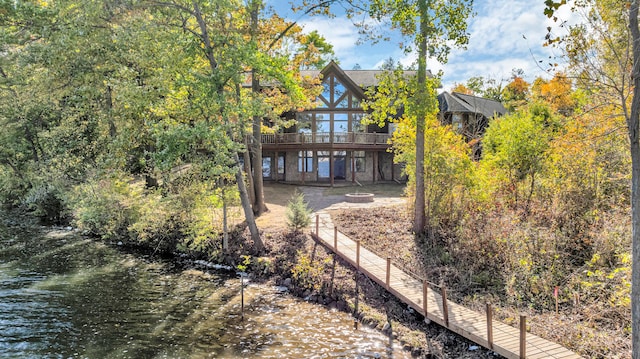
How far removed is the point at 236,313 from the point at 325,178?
1954cm

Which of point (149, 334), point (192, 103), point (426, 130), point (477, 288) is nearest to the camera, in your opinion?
point (149, 334)

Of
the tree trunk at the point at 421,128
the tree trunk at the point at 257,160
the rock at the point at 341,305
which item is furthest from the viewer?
the tree trunk at the point at 257,160

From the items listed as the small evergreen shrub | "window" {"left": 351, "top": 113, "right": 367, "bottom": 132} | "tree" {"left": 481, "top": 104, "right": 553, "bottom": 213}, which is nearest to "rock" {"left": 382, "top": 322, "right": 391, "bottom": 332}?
the small evergreen shrub

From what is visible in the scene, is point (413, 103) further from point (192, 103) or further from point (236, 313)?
point (236, 313)

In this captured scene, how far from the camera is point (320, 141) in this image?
2598cm

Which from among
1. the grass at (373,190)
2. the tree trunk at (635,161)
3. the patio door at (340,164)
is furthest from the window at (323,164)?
the tree trunk at (635,161)

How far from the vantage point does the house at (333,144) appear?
25.8 meters

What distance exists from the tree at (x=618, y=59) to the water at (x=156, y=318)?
4427 millimetres

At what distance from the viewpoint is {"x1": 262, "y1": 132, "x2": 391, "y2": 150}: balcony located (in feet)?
83.0

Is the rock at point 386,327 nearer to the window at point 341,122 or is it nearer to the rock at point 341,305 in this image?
the rock at point 341,305

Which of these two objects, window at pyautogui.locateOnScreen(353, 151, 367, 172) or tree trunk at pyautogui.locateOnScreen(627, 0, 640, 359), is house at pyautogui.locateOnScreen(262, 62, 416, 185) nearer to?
window at pyautogui.locateOnScreen(353, 151, 367, 172)

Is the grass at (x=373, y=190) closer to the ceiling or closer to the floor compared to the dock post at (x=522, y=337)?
closer to the ceiling

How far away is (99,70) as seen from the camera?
15.0 metres

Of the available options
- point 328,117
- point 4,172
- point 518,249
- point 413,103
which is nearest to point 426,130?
point 413,103
